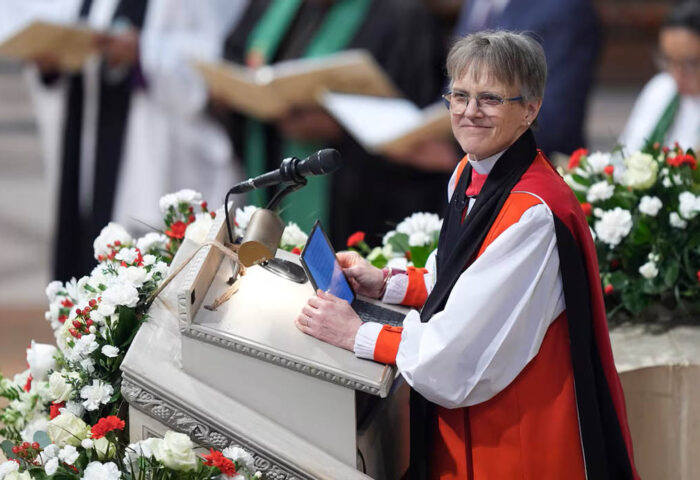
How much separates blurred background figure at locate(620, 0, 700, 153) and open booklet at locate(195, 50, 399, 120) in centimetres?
119

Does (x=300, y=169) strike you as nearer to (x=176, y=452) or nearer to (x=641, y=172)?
(x=176, y=452)

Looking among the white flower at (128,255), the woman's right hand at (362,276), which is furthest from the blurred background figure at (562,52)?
the white flower at (128,255)

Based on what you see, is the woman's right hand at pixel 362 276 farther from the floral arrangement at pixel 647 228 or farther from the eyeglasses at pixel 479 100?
the floral arrangement at pixel 647 228

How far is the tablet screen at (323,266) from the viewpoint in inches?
80.7

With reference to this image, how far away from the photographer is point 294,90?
5.09 metres

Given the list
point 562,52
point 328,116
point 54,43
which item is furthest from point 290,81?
point 54,43

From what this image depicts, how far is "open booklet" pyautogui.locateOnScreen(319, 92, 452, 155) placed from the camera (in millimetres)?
4688

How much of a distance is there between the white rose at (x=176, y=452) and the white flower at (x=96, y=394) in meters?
0.23

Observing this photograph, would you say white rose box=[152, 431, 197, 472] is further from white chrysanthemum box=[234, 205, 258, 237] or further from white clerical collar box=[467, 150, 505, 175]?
white clerical collar box=[467, 150, 505, 175]

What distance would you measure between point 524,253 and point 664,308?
46.7 inches

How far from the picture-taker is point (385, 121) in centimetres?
489

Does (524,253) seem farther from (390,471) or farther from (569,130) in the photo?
(569,130)

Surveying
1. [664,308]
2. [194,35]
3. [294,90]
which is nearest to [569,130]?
[294,90]

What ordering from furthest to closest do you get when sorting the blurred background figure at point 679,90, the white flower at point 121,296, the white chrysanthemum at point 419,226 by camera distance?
the blurred background figure at point 679,90 → the white chrysanthemum at point 419,226 → the white flower at point 121,296
